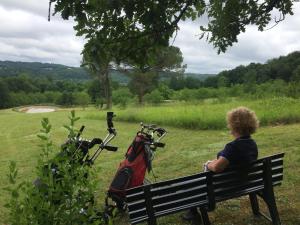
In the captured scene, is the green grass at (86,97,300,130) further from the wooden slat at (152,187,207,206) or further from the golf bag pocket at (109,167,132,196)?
the wooden slat at (152,187,207,206)

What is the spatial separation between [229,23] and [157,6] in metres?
2.47

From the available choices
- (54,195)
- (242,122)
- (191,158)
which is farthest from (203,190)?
(191,158)

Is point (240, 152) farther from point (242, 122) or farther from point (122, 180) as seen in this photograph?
point (122, 180)

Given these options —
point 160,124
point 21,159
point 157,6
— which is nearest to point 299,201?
point 157,6

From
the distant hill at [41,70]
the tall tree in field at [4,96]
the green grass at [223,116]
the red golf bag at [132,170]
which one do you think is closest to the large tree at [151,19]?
the red golf bag at [132,170]

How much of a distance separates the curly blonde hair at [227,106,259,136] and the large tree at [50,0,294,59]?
120cm

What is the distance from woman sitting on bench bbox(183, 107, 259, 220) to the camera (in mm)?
4461

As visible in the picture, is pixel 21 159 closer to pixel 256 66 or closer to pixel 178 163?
pixel 178 163

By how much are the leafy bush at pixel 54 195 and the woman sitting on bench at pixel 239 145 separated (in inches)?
87.4

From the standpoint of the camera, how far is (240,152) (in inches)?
177

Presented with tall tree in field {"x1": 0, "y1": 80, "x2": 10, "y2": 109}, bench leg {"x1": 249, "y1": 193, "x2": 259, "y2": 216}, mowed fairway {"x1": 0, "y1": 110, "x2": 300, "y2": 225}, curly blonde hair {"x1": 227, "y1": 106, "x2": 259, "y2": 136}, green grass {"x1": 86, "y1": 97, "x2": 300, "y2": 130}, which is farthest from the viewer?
tall tree in field {"x1": 0, "y1": 80, "x2": 10, "y2": 109}

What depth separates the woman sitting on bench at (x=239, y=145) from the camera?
446cm

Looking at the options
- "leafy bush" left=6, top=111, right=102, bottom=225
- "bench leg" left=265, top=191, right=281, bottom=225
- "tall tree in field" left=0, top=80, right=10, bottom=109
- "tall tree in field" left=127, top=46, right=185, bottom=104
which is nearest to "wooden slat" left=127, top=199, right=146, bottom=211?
"bench leg" left=265, top=191, right=281, bottom=225

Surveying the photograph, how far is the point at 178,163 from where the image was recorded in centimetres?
902
